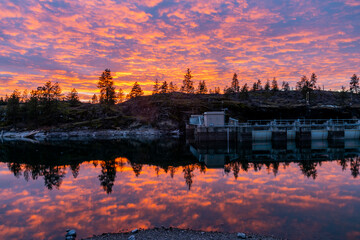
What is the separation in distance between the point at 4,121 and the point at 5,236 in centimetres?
11775

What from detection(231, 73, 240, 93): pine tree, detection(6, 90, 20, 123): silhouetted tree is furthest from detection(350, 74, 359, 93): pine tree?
detection(6, 90, 20, 123): silhouetted tree

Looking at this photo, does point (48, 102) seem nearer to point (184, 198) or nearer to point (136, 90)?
point (136, 90)

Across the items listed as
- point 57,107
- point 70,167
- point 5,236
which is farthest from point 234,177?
point 57,107

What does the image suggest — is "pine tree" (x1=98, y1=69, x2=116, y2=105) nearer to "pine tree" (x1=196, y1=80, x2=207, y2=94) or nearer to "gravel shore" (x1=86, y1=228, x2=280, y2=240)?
"pine tree" (x1=196, y1=80, x2=207, y2=94)

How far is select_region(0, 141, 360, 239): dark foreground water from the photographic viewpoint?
538 inches

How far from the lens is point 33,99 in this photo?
101375 mm

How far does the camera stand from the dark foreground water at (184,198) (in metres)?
13.7

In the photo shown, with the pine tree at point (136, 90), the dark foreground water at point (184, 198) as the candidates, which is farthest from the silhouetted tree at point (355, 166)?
the pine tree at point (136, 90)

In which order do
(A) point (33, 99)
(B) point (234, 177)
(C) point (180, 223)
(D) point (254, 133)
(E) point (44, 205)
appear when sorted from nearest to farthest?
(C) point (180, 223)
(E) point (44, 205)
(B) point (234, 177)
(D) point (254, 133)
(A) point (33, 99)

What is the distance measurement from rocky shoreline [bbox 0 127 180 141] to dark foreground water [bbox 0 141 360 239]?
52.8 meters

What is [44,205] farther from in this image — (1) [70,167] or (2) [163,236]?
(1) [70,167]

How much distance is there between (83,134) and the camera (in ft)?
289

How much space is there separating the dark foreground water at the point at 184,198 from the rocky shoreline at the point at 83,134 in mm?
52847

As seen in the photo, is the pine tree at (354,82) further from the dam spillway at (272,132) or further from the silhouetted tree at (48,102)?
the silhouetted tree at (48,102)
